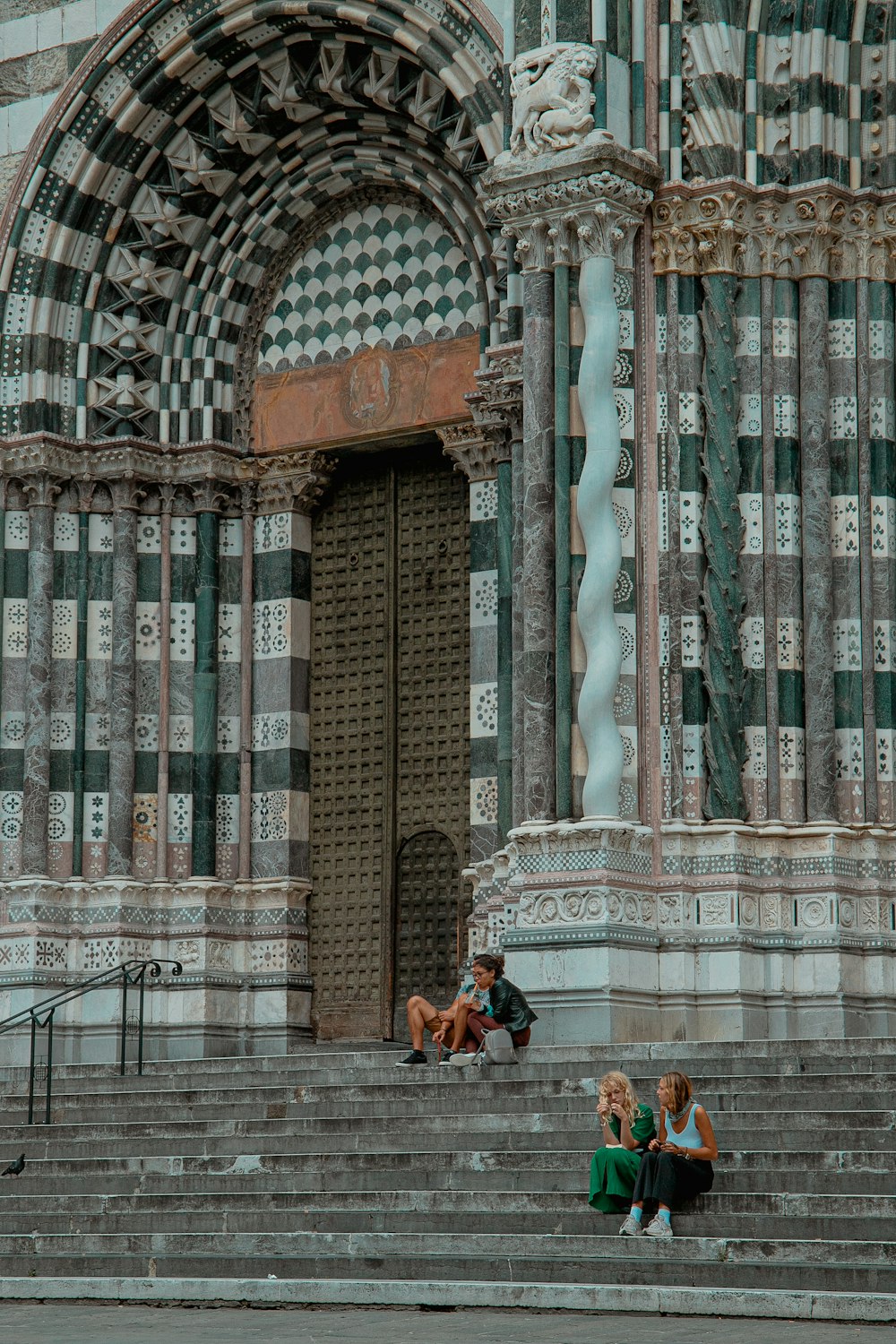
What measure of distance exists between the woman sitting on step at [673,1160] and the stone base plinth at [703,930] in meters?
4.41

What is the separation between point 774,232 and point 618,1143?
8967 mm

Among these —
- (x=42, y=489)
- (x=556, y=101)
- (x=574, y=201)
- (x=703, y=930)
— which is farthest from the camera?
(x=42, y=489)

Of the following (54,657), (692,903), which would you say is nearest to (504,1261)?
(692,903)

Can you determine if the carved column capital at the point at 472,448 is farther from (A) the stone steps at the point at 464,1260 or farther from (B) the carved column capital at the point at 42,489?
(A) the stone steps at the point at 464,1260

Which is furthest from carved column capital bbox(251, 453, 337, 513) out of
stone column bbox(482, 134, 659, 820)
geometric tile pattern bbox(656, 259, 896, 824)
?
geometric tile pattern bbox(656, 259, 896, 824)

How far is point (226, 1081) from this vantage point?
18.5m

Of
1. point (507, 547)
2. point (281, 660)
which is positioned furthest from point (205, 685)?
point (507, 547)

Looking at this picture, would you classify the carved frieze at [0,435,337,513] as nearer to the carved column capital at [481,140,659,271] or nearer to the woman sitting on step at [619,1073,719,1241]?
the carved column capital at [481,140,659,271]

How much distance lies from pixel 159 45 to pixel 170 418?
3.63 metres

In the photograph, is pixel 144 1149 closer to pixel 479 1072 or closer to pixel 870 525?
pixel 479 1072

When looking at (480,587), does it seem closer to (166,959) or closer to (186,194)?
(166,959)

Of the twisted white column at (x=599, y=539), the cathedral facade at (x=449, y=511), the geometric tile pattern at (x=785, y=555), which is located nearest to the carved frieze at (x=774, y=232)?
the cathedral facade at (x=449, y=511)

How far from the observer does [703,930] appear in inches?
747

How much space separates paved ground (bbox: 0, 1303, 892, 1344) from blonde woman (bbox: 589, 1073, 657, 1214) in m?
1.36
